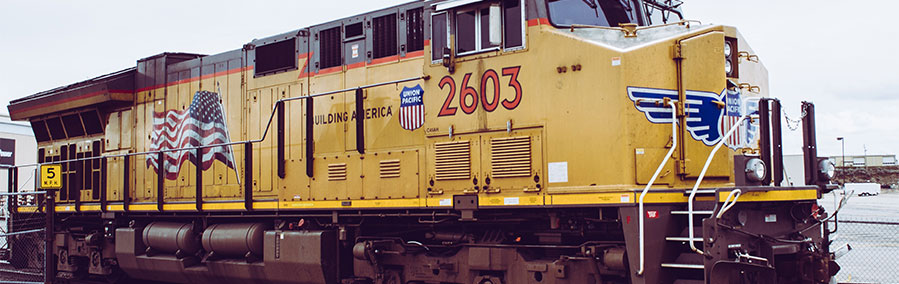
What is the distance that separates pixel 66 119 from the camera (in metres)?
14.5

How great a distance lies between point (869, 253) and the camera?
14.9 m

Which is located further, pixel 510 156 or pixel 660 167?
pixel 510 156

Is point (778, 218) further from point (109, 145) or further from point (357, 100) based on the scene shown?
point (109, 145)

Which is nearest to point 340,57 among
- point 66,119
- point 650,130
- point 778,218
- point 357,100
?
point 357,100

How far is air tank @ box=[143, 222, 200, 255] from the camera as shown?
443 inches

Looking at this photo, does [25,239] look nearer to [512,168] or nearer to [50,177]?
[50,177]

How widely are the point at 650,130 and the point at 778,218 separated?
1514 mm

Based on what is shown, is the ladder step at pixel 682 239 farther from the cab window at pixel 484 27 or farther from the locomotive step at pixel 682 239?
the cab window at pixel 484 27

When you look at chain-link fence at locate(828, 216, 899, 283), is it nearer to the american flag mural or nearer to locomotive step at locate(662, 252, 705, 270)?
A: locomotive step at locate(662, 252, 705, 270)

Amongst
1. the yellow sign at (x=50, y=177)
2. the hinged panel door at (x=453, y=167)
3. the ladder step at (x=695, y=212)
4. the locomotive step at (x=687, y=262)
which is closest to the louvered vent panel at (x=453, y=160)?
the hinged panel door at (x=453, y=167)

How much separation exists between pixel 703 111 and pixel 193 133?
25.8 feet

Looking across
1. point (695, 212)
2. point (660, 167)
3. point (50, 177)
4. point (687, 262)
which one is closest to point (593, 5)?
point (660, 167)

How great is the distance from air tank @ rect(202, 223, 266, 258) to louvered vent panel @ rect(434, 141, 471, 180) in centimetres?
330

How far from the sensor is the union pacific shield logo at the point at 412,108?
864 cm
